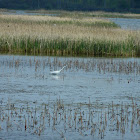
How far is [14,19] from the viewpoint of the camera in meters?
40.4

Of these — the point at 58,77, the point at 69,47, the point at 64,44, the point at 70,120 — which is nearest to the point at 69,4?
the point at 64,44

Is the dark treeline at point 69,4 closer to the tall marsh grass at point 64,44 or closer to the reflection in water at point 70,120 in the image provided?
the tall marsh grass at point 64,44

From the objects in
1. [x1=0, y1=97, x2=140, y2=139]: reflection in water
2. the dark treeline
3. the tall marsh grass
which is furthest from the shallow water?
the dark treeline

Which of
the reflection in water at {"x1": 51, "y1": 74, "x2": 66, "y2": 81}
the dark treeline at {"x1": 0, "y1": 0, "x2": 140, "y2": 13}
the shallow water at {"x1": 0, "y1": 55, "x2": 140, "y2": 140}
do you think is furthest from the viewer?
the dark treeline at {"x1": 0, "y1": 0, "x2": 140, "y2": 13}

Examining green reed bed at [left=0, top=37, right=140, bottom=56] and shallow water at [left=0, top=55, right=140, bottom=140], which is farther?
green reed bed at [left=0, top=37, right=140, bottom=56]

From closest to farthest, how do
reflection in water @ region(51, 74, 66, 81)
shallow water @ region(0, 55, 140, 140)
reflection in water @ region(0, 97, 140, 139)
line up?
reflection in water @ region(0, 97, 140, 139) < shallow water @ region(0, 55, 140, 140) < reflection in water @ region(51, 74, 66, 81)

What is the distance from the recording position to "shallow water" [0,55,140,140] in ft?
31.4

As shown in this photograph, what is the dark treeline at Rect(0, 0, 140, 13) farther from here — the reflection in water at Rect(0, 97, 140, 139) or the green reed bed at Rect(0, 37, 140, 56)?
the reflection in water at Rect(0, 97, 140, 139)

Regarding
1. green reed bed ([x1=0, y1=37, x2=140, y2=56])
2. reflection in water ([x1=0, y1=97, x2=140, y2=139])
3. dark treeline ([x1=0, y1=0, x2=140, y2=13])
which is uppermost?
reflection in water ([x1=0, y1=97, x2=140, y2=139])


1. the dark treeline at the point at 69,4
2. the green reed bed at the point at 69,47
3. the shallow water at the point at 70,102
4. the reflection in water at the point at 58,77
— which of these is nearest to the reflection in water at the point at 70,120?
the shallow water at the point at 70,102

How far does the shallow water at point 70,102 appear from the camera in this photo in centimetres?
957

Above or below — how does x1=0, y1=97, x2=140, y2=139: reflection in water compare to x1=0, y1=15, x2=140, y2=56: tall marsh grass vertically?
above

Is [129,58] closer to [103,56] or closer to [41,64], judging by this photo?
[103,56]

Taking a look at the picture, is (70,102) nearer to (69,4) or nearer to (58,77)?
(58,77)
